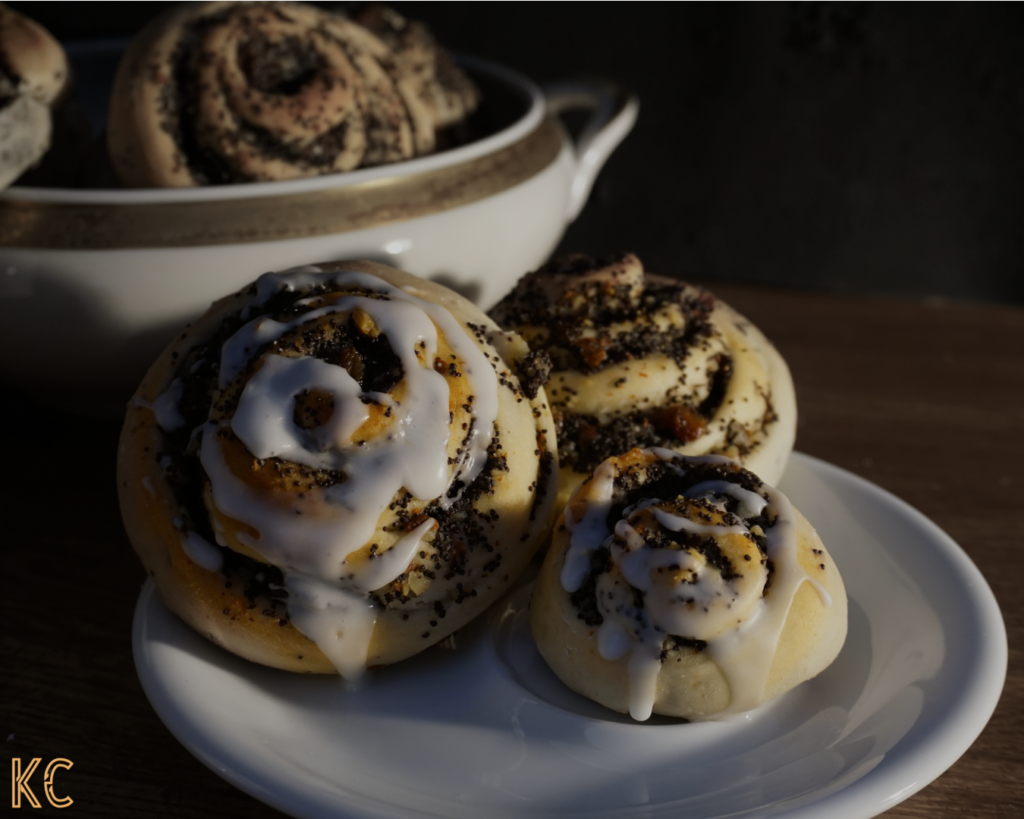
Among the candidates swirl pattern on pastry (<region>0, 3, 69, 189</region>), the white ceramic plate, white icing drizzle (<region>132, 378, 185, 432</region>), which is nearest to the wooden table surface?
the white ceramic plate

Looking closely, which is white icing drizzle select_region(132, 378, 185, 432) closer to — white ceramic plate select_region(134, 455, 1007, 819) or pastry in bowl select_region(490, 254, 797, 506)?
white ceramic plate select_region(134, 455, 1007, 819)

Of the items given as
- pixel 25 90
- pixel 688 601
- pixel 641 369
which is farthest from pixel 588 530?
pixel 25 90

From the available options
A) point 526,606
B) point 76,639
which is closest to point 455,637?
point 526,606

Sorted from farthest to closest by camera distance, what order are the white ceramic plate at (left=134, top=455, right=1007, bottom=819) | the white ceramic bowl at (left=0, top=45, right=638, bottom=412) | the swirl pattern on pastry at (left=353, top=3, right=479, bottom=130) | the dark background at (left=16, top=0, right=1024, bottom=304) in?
the dark background at (left=16, top=0, right=1024, bottom=304), the swirl pattern on pastry at (left=353, top=3, right=479, bottom=130), the white ceramic bowl at (left=0, top=45, right=638, bottom=412), the white ceramic plate at (left=134, top=455, right=1007, bottom=819)

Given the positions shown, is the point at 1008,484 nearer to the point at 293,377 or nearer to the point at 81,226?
the point at 293,377

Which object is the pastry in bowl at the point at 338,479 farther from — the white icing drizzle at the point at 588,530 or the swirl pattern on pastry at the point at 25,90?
the swirl pattern on pastry at the point at 25,90

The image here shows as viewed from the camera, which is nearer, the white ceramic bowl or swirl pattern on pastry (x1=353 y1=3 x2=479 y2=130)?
the white ceramic bowl
